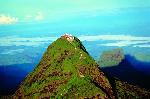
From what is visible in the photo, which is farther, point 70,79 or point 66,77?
point 66,77

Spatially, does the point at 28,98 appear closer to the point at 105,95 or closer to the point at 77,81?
the point at 77,81

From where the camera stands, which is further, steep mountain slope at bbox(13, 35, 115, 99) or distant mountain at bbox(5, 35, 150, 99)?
distant mountain at bbox(5, 35, 150, 99)

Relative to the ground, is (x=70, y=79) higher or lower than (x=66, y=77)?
lower

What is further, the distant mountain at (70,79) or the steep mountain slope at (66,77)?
the distant mountain at (70,79)

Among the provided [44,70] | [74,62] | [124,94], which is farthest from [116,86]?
[44,70]

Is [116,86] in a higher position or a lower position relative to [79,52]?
lower
